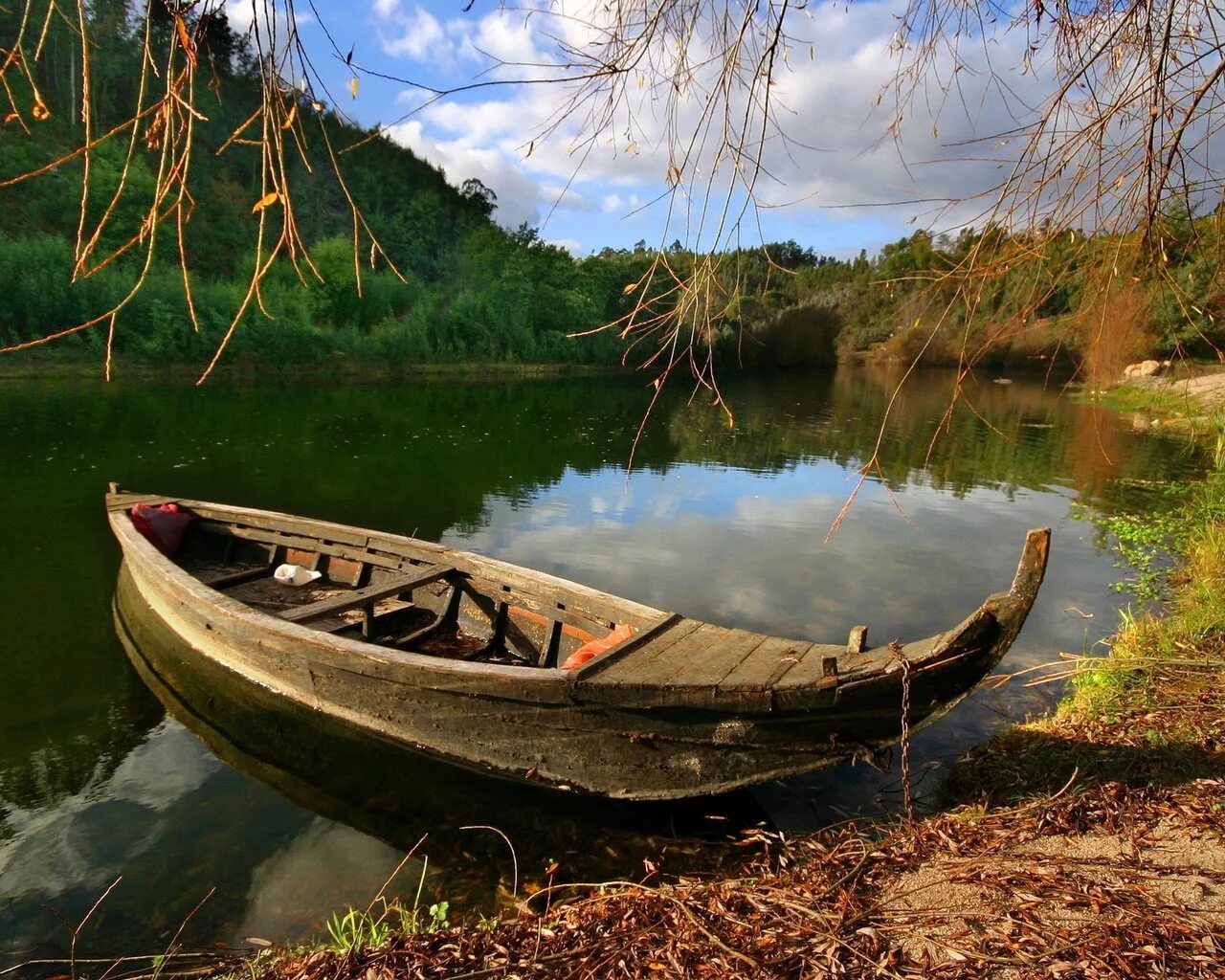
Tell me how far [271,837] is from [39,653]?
3341 millimetres

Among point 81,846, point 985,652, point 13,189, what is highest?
point 13,189

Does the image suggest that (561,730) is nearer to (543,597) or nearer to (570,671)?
(570,671)

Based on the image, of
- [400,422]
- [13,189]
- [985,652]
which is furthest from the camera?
[13,189]

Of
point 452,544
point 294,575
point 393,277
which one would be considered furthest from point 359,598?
point 393,277

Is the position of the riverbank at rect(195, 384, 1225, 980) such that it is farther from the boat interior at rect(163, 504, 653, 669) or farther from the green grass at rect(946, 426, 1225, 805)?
the boat interior at rect(163, 504, 653, 669)

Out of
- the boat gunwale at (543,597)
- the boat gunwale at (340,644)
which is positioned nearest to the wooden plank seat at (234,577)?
the boat gunwale at (543,597)

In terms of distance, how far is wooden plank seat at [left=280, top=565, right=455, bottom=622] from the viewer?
4.87m

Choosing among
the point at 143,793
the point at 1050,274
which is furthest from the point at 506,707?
the point at 1050,274

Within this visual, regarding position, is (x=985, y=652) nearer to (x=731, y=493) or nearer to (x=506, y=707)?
(x=506, y=707)

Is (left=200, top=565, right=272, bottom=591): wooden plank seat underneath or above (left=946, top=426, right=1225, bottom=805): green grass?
underneath

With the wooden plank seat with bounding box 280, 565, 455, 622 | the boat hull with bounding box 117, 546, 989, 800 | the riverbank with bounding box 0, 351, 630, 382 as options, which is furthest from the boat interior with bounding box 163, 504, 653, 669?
the riverbank with bounding box 0, 351, 630, 382

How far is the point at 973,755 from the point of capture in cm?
423

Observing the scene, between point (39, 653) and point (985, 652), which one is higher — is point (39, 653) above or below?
below

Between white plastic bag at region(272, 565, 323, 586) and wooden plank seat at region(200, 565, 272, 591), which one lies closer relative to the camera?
A: wooden plank seat at region(200, 565, 272, 591)
